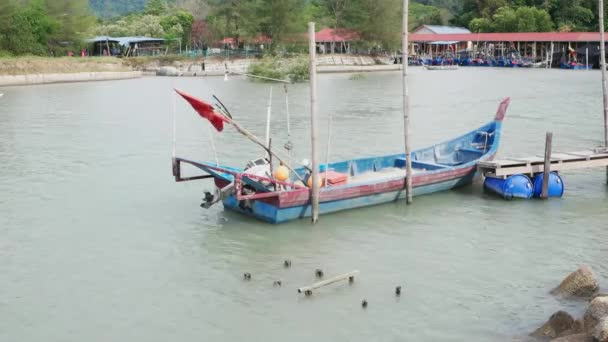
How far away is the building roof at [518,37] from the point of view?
3046 inches

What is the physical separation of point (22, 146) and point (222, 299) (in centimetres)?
1766

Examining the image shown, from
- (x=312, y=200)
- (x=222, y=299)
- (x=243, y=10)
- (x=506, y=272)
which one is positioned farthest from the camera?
(x=243, y=10)

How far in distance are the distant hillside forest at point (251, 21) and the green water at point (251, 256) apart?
152ft

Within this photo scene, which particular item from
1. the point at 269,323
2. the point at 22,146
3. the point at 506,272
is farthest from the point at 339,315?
the point at 22,146

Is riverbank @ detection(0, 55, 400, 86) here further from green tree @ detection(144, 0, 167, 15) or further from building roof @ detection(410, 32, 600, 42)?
green tree @ detection(144, 0, 167, 15)

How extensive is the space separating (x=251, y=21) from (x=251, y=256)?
68.5 meters

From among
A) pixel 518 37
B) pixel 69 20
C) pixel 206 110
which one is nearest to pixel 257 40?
pixel 69 20

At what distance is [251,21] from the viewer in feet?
263

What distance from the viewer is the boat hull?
50.8ft

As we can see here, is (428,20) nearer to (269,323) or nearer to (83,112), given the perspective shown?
(83,112)

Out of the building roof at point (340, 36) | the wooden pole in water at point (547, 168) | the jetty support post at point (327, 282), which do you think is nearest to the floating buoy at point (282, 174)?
the jetty support post at point (327, 282)

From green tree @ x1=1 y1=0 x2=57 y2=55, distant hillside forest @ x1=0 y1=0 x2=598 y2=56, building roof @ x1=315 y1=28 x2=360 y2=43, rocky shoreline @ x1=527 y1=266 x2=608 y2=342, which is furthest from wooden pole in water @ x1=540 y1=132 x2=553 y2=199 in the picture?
building roof @ x1=315 y1=28 x2=360 y2=43

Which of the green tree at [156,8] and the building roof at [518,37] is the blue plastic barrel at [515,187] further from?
the green tree at [156,8]

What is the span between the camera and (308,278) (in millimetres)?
12680
